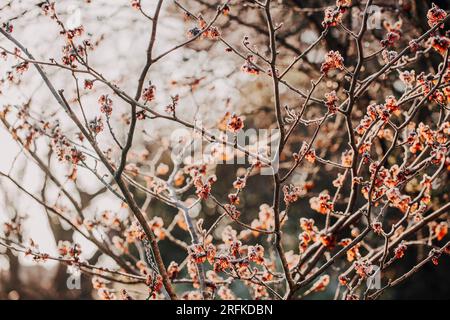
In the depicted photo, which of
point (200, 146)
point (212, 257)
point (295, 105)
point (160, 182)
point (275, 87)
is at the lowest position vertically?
point (212, 257)

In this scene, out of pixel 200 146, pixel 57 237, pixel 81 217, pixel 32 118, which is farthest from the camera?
pixel 57 237

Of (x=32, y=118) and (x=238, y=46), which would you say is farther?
(x=238, y=46)

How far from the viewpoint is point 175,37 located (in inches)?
200

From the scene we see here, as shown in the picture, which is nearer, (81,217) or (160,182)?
(160,182)

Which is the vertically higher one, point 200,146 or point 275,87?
point 200,146

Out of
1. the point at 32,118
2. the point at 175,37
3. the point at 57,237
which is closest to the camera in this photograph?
the point at 32,118

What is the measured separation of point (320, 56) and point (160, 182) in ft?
9.62
